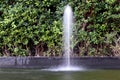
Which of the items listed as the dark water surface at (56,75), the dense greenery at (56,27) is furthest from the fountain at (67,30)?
the dark water surface at (56,75)

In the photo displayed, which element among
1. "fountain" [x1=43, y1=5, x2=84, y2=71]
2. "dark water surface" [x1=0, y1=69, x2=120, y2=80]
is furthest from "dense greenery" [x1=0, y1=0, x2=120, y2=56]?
"dark water surface" [x1=0, y1=69, x2=120, y2=80]

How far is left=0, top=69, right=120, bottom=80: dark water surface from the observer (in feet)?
19.8

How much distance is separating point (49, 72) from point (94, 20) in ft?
6.53

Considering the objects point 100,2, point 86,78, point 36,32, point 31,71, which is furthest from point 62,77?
point 100,2

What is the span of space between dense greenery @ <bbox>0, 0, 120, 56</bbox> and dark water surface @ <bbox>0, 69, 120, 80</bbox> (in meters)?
1.12

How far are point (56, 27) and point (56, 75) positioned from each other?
1.86 meters

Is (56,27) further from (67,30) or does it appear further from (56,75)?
(56,75)

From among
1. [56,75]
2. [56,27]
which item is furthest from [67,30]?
[56,75]

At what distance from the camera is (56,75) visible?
6.36 metres

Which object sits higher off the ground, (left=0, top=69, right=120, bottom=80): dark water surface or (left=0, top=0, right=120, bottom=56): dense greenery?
(left=0, top=0, right=120, bottom=56): dense greenery

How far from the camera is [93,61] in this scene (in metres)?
7.29

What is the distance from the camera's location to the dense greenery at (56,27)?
26.1 feet

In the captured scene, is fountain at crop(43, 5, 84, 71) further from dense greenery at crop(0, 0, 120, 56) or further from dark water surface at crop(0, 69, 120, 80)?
dark water surface at crop(0, 69, 120, 80)

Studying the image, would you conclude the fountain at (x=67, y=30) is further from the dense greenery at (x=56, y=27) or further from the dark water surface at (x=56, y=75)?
the dark water surface at (x=56, y=75)
